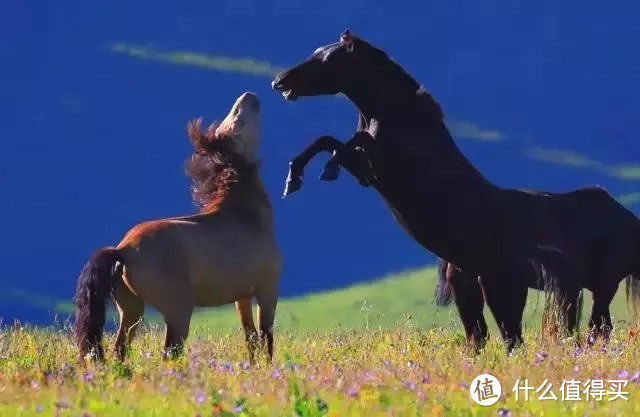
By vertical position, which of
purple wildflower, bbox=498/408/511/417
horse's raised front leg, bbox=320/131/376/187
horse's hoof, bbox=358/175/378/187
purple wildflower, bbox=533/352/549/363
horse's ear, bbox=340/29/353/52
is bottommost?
purple wildflower, bbox=498/408/511/417

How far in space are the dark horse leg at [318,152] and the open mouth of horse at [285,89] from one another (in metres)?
0.54

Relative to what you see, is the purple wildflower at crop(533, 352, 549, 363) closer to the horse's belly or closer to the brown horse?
the brown horse

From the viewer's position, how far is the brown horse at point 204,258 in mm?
8180

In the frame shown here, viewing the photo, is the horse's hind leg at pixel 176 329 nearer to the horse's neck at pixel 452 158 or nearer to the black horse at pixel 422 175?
the black horse at pixel 422 175

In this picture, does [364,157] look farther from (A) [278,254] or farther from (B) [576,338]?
(B) [576,338]

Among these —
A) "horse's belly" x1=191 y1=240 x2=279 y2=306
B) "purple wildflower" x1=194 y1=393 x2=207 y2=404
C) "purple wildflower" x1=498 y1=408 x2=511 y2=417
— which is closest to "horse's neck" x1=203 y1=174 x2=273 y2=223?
"horse's belly" x1=191 y1=240 x2=279 y2=306

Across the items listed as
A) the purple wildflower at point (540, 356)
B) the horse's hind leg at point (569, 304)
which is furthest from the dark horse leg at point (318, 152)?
the horse's hind leg at point (569, 304)

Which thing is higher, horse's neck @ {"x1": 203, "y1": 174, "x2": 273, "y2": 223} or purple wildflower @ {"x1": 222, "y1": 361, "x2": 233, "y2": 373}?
horse's neck @ {"x1": 203, "y1": 174, "x2": 273, "y2": 223}

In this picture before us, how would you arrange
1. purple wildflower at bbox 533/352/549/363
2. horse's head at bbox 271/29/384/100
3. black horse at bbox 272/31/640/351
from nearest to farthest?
purple wildflower at bbox 533/352/549/363
black horse at bbox 272/31/640/351
horse's head at bbox 271/29/384/100

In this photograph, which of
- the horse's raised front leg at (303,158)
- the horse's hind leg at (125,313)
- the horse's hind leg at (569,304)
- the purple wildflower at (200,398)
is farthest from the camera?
the horse's hind leg at (569,304)

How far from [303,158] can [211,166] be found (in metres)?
0.96

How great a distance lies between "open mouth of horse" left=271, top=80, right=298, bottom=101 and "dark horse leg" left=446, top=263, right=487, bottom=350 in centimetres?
170

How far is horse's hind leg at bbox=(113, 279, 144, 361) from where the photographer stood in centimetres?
841

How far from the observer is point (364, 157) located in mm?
8758
